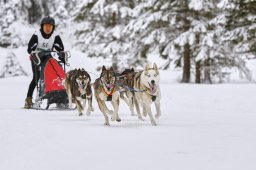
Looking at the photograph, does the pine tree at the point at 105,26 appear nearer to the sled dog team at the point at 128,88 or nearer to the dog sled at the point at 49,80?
the dog sled at the point at 49,80

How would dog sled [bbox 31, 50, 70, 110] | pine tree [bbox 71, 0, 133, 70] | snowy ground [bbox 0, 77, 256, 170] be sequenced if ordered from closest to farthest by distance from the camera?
snowy ground [bbox 0, 77, 256, 170] → dog sled [bbox 31, 50, 70, 110] → pine tree [bbox 71, 0, 133, 70]

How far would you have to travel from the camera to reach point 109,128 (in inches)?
288

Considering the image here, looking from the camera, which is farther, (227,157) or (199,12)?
(199,12)

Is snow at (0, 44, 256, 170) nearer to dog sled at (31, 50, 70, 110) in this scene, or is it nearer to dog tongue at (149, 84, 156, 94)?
dog tongue at (149, 84, 156, 94)

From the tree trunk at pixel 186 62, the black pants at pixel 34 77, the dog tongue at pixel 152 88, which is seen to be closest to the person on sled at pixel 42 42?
the black pants at pixel 34 77

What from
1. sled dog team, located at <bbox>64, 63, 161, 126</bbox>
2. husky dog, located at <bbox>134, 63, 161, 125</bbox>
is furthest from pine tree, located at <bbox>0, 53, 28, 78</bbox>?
husky dog, located at <bbox>134, 63, 161, 125</bbox>

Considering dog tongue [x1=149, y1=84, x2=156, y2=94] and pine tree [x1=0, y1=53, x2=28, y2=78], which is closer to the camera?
dog tongue [x1=149, y1=84, x2=156, y2=94]

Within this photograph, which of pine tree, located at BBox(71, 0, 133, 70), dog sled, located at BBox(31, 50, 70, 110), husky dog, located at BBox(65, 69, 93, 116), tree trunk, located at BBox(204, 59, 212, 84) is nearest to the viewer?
husky dog, located at BBox(65, 69, 93, 116)

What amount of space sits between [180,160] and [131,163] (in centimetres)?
54

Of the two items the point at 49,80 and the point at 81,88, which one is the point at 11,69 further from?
the point at 81,88

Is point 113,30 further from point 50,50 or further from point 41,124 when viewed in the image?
point 41,124

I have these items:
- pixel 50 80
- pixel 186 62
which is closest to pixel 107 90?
pixel 50 80

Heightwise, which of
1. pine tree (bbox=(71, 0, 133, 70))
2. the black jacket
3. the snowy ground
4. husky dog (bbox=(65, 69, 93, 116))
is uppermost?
pine tree (bbox=(71, 0, 133, 70))

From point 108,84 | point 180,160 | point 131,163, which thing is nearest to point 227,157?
point 180,160
